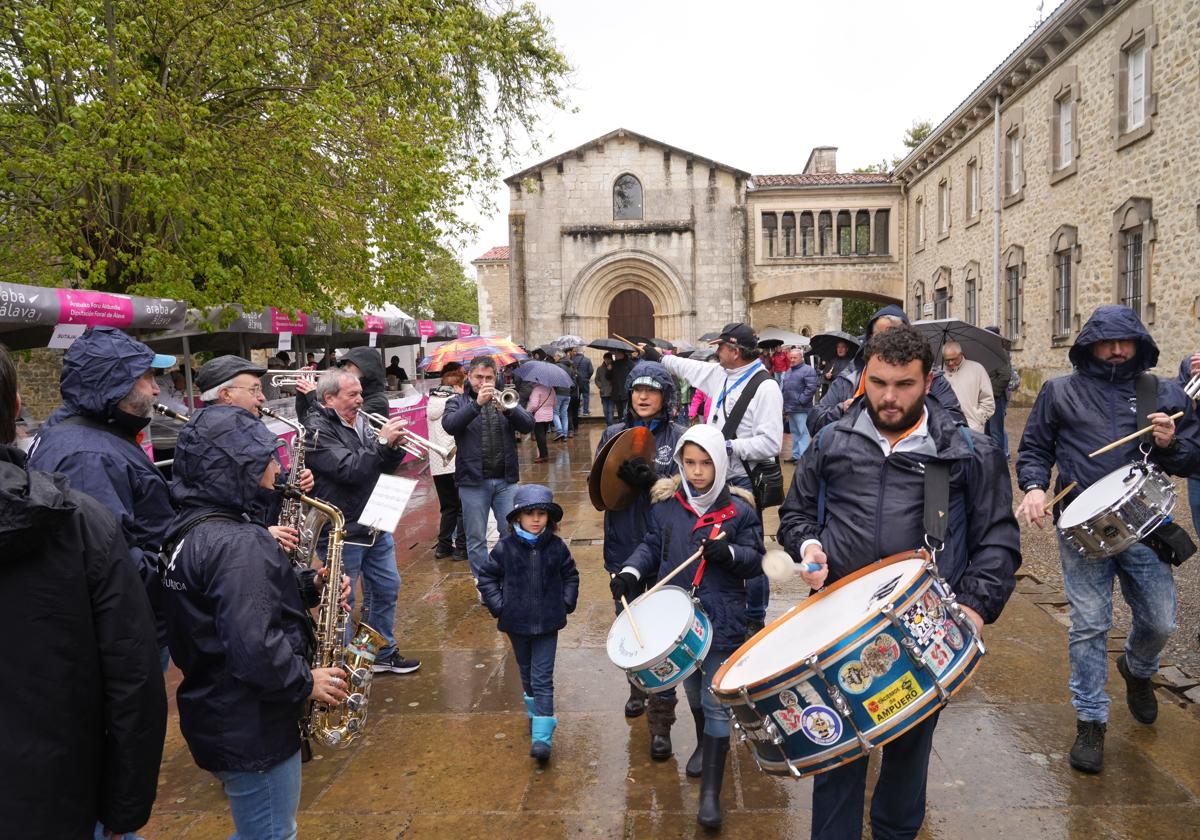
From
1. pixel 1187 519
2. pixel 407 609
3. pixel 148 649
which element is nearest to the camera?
pixel 148 649

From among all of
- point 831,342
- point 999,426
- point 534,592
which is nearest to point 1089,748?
point 534,592

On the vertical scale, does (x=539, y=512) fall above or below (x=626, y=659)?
above

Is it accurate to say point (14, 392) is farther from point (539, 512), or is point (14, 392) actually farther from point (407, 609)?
point (407, 609)

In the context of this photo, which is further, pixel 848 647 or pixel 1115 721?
pixel 1115 721

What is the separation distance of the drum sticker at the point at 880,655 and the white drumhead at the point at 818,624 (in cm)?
7

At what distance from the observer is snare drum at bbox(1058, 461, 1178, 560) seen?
3207 mm

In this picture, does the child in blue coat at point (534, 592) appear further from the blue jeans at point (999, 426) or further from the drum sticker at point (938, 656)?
the blue jeans at point (999, 426)

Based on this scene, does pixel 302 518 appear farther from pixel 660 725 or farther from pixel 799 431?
pixel 799 431

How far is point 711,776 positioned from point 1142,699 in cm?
→ 221

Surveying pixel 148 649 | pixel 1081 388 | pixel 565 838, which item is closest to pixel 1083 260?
pixel 1081 388

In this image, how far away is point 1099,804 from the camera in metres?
3.14

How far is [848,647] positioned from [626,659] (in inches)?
42.8

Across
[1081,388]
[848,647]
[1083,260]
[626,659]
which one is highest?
[1083,260]

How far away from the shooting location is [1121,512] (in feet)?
10.5
